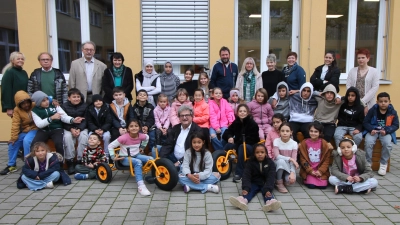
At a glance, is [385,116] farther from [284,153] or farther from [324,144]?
[284,153]

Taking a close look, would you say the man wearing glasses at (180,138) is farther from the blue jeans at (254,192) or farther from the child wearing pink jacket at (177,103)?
the blue jeans at (254,192)

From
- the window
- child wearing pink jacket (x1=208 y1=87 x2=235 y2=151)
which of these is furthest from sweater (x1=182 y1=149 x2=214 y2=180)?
the window

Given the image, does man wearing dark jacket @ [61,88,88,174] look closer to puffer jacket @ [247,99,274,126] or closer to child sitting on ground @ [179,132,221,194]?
child sitting on ground @ [179,132,221,194]

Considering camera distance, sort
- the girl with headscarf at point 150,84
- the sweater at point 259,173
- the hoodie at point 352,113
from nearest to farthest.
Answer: the sweater at point 259,173 → the hoodie at point 352,113 → the girl with headscarf at point 150,84

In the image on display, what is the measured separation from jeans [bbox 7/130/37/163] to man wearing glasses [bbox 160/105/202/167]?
6.91ft

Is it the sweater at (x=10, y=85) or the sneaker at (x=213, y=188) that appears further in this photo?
the sweater at (x=10, y=85)

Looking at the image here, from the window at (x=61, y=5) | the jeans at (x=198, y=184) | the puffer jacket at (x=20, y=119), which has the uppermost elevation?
the window at (x=61, y=5)

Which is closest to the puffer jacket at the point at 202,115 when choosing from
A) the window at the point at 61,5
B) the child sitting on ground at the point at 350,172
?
the child sitting on ground at the point at 350,172

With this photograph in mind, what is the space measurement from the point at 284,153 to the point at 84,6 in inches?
207

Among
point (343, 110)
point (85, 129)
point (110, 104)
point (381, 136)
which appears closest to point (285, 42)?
point (343, 110)

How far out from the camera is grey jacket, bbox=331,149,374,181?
15.4ft

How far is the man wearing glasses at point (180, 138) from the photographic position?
5.19 m

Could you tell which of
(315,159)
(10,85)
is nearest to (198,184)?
(315,159)

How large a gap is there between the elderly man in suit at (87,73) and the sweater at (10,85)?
804 mm
